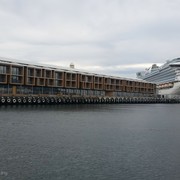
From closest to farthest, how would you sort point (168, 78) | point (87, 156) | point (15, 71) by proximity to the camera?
point (87, 156)
point (15, 71)
point (168, 78)

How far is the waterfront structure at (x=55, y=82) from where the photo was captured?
96.7 meters

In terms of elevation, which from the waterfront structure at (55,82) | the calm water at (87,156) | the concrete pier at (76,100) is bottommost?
Answer: the calm water at (87,156)

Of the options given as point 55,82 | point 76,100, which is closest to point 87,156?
point 76,100

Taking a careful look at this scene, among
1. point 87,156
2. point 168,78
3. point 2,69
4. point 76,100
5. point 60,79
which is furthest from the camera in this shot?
point 168,78

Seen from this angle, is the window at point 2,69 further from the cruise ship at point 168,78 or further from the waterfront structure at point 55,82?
the cruise ship at point 168,78

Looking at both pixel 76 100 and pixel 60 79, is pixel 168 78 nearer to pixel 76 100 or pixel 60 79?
pixel 76 100

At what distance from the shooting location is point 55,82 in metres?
114

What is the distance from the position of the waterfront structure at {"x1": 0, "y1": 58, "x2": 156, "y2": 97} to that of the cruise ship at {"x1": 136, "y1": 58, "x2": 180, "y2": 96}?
1240 centimetres

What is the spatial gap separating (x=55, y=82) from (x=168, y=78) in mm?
63415

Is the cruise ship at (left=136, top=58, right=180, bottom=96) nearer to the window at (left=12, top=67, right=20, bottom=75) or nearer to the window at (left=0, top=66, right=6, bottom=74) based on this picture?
the window at (left=12, top=67, right=20, bottom=75)

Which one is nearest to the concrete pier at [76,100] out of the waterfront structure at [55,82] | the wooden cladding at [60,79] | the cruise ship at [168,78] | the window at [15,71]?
the waterfront structure at [55,82]

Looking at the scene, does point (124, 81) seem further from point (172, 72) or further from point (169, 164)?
point (169, 164)

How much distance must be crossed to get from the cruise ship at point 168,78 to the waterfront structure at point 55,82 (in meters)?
12.4

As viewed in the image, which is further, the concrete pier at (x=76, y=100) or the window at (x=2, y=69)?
the window at (x=2, y=69)
